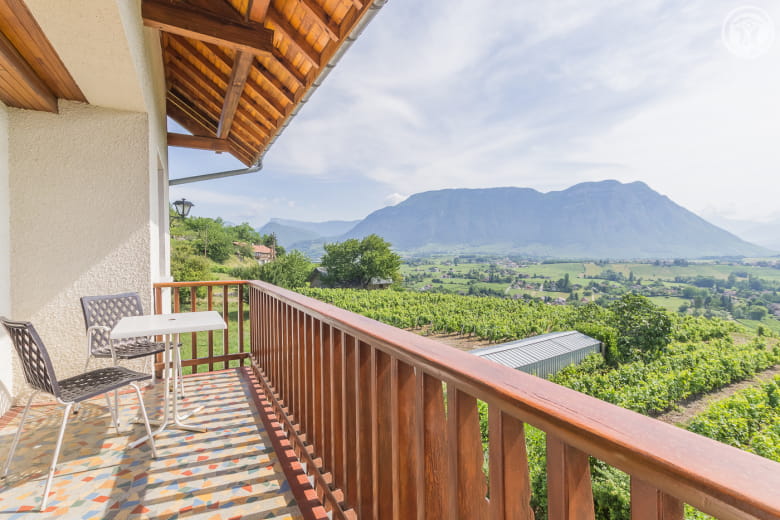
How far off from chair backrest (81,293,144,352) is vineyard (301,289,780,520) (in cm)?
339

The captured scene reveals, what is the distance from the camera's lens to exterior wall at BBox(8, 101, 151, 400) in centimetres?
304

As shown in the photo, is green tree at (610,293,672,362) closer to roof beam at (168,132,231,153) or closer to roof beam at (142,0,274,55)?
roof beam at (168,132,231,153)

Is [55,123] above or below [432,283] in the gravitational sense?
above

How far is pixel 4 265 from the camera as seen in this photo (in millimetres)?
2916

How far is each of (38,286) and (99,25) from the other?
7.13ft

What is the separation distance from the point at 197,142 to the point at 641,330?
2365cm

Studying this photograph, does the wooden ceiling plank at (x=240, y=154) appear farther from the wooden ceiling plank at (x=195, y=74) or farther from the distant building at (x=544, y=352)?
the distant building at (x=544, y=352)

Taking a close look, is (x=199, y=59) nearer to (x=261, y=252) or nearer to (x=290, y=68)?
(x=290, y=68)

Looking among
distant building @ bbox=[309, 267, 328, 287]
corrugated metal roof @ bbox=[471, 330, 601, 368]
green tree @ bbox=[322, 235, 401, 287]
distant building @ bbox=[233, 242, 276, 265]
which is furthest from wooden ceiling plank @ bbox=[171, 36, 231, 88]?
distant building @ bbox=[309, 267, 328, 287]

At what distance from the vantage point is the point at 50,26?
78.3 inches

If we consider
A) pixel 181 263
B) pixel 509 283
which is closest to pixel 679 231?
pixel 509 283

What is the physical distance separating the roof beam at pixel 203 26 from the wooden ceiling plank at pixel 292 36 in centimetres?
10

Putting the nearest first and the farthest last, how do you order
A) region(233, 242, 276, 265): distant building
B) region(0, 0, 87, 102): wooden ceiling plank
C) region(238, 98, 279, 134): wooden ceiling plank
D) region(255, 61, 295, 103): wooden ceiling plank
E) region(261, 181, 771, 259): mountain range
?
region(0, 0, 87, 102): wooden ceiling plank
region(255, 61, 295, 103): wooden ceiling plank
region(238, 98, 279, 134): wooden ceiling plank
region(233, 242, 276, 265): distant building
region(261, 181, 771, 259): mountain range

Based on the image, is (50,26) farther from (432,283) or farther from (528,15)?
(432,283)
